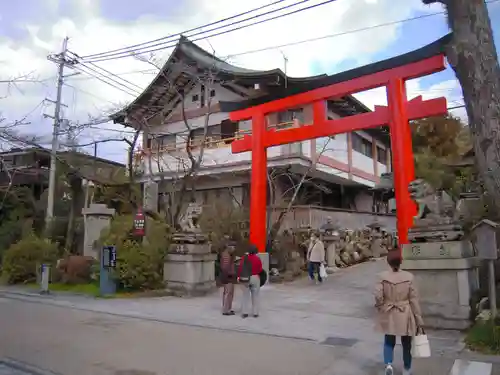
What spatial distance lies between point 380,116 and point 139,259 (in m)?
8.34

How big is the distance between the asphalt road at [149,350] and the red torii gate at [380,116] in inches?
219

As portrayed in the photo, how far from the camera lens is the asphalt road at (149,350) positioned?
5.68m

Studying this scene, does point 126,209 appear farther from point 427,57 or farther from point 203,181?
point 427,57

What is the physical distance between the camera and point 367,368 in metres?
5.78

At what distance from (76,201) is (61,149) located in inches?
111

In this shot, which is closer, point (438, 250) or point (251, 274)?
point (438, 250)

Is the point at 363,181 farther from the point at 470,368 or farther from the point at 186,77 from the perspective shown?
the point at 470,368

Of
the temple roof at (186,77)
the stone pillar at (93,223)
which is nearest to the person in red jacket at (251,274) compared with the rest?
the stone pillar at (93,223)

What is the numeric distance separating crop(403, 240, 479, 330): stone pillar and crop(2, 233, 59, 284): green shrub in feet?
45.0

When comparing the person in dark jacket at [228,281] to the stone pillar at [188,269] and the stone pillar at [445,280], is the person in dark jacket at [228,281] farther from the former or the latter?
the stone pillar at [445,280]

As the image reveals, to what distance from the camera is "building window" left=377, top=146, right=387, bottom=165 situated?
1178 inches

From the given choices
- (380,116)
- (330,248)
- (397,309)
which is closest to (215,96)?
(330,248)

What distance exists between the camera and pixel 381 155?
30.5 meters

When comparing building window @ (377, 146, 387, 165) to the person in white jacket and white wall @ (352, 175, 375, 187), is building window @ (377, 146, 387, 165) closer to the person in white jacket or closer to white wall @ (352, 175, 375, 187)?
white wall @ (352, 175, 375, 187)
